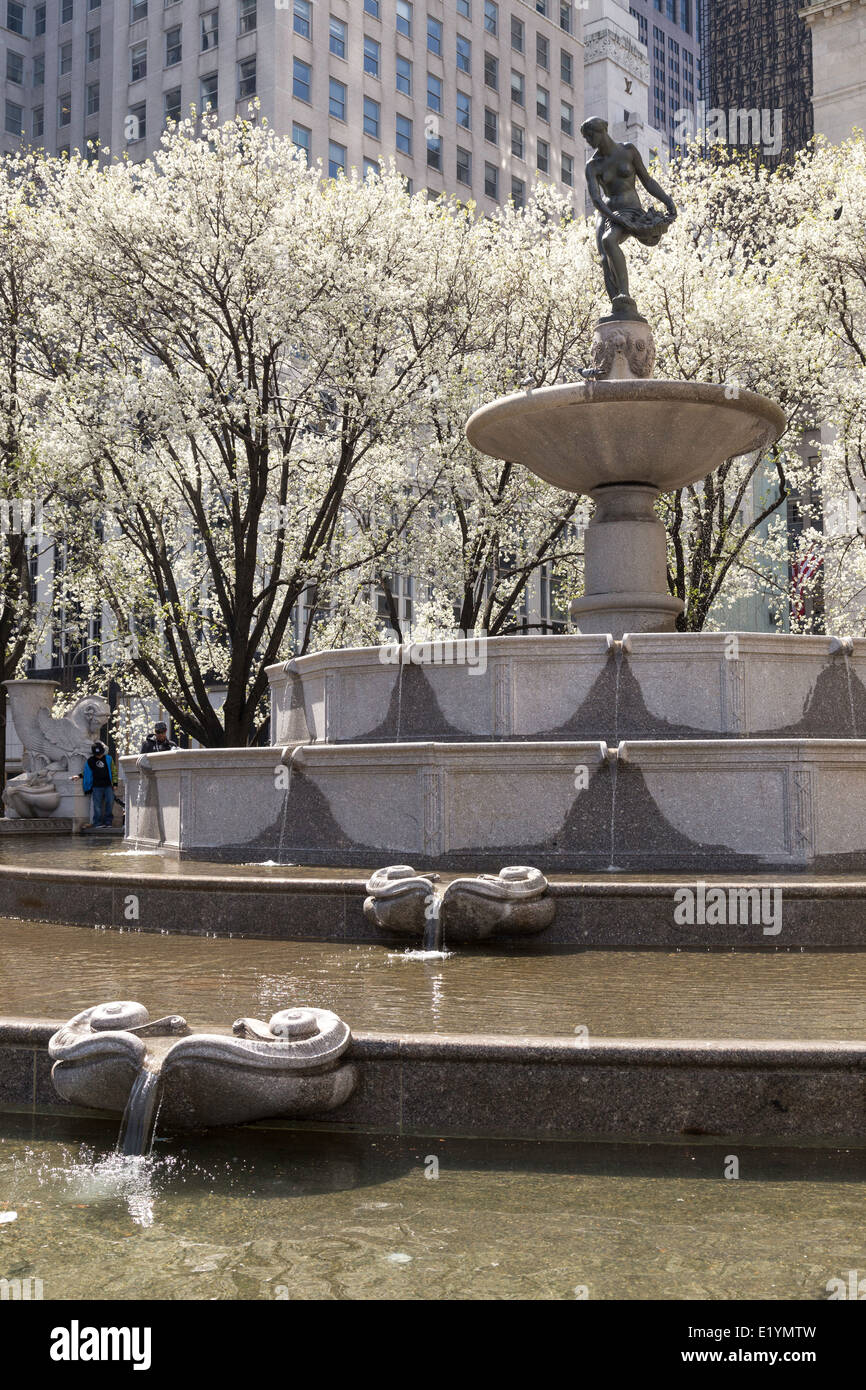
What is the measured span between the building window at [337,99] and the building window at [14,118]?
19.2m

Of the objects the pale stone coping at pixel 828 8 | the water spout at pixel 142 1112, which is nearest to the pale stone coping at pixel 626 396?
the water spout at pixel 142 1112

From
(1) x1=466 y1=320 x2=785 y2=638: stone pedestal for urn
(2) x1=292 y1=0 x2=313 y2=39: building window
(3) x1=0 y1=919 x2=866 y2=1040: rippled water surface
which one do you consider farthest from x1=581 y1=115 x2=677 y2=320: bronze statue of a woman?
(2) x1=292 y1=0 x2=313 y2=39: building window

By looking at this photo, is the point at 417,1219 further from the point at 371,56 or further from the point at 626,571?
the point at 371,56

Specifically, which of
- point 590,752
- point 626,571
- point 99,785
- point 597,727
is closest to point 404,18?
point 99,785

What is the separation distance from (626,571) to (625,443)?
1300 millimetres

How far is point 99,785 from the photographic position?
20.0m

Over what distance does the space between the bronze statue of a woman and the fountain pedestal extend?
84.3 inches

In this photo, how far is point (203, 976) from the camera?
6867 mm

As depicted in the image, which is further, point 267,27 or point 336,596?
point 267,27

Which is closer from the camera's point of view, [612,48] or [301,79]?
[301,79]

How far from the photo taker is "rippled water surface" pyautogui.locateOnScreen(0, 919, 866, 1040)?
543 centimetres

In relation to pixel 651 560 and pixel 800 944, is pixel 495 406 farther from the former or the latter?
pixel 800 944

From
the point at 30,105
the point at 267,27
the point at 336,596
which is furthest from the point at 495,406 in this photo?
the point at 30,105

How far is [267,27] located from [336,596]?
140ft
